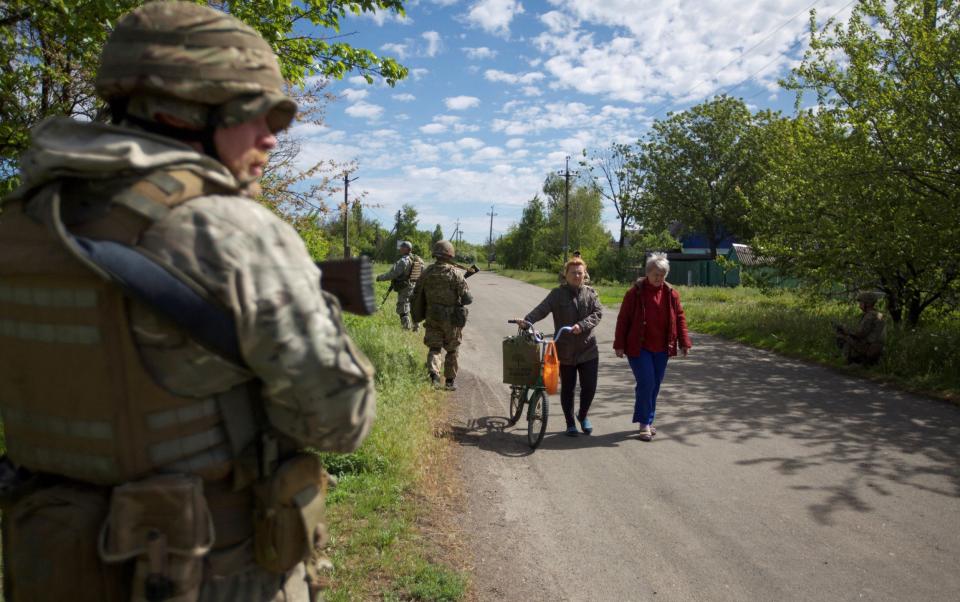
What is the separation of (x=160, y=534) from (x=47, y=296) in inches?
21.7

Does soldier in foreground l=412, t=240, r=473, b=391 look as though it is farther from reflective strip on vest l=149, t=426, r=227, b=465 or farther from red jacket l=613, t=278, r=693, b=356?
reflective strip on vest l=149, t=426, r=227, b=465

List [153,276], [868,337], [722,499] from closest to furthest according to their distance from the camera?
[153,276]
[722,499]
[868,337]

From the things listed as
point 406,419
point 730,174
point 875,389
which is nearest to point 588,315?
Answer: point 406,419

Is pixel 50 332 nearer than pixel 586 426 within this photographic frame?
Yes

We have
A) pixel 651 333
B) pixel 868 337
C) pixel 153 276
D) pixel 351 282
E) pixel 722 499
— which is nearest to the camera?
pixel 153 276

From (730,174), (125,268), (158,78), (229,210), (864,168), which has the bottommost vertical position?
(125,268)

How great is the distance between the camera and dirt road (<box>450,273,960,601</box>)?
4.12 m

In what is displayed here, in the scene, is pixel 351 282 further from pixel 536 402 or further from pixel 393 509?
pixel 536 402

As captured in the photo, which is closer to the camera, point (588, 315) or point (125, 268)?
point (125, 268)

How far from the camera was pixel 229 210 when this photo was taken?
143 centimetres

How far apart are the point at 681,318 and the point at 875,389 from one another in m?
4.21

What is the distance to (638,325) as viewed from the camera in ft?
23.6

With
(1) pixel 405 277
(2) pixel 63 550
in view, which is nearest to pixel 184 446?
(2) pixel 63 550

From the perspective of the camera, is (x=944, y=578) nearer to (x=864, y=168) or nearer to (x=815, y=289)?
(x=864, y=168)
